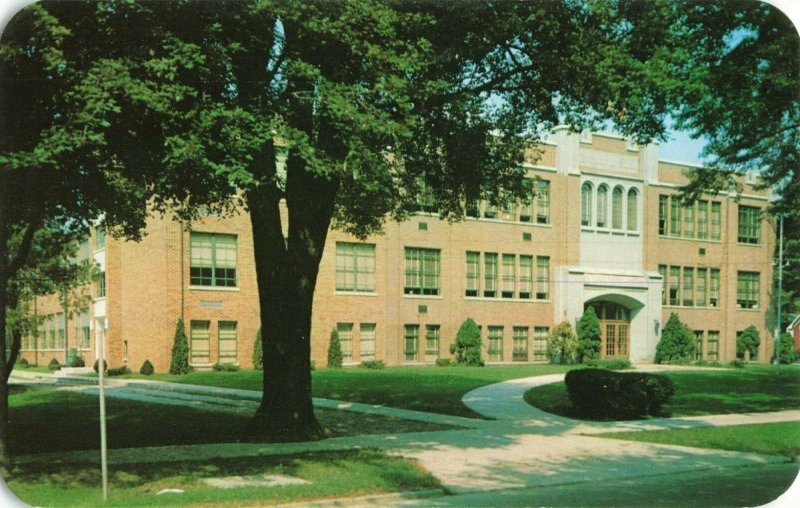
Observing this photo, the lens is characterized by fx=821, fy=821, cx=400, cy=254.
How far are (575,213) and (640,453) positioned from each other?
32405mm

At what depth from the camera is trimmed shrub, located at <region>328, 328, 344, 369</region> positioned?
3869 centimetres

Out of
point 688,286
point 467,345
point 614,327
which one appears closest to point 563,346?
point 614,327

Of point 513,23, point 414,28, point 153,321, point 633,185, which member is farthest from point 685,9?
point 633,185

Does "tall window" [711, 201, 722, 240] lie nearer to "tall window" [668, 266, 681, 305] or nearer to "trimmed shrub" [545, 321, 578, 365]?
"tall window" [668, 266, 681, 305]

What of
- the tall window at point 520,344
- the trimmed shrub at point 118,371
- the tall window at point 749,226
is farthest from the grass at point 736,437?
the tall window at point 520,344

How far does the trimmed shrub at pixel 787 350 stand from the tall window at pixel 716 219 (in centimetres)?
617

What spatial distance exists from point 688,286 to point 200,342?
87.3 feet

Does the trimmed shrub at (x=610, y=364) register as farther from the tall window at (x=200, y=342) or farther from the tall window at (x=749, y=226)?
the tall window at (x=200, y=342)

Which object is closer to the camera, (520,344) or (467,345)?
(467,345)

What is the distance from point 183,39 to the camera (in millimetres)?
10523

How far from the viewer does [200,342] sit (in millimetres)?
36219

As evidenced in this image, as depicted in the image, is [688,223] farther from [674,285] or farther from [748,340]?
[748,340]

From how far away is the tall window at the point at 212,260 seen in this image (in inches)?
1427

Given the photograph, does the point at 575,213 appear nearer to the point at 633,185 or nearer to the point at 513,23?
the point at 633,185
